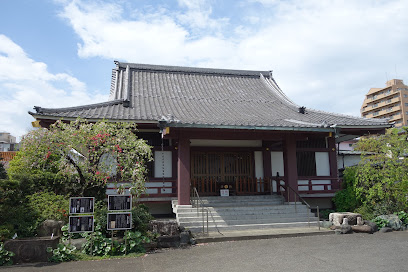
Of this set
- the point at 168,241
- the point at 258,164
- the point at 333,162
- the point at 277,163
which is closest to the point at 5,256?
the point at 168,241

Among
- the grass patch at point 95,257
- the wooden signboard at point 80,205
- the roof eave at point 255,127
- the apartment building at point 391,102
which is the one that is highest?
the apartment building at point 391,102

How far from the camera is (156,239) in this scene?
8961mm

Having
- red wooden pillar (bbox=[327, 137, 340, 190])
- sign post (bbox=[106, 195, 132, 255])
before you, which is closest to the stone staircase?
sign post (bbox=[106, 195, 132, 255])

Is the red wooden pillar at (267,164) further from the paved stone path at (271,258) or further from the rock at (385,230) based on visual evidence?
the paved stone path at (271,258)

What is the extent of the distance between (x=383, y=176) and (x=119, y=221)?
31.6 feet

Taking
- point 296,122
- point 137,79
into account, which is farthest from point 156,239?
point 137,79

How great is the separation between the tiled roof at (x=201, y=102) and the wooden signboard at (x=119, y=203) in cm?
347

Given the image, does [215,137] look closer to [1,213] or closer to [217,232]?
[217,232]

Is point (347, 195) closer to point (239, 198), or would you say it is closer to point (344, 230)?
point (344, 230)

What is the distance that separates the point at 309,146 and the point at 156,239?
31.4ft

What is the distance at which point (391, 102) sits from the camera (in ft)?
222

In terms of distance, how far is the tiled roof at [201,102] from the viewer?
12.4 meters

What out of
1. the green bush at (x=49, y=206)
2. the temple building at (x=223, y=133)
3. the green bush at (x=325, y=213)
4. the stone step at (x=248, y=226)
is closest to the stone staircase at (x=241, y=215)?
the stone step at (x=248, y=226)

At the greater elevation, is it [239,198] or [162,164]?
[162,164]
